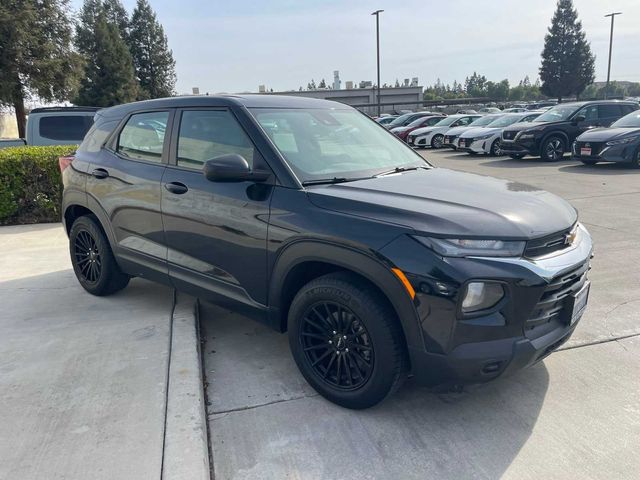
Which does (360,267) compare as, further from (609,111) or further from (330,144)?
(609,111)

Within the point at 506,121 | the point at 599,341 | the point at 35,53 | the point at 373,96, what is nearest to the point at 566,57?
the point at 373,96

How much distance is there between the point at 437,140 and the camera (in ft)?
74.3

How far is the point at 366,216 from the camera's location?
110 inches

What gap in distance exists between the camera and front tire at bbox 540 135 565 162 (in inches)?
606

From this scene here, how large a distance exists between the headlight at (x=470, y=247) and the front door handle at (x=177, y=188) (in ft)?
6.09

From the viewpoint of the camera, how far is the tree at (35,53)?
18219 mm

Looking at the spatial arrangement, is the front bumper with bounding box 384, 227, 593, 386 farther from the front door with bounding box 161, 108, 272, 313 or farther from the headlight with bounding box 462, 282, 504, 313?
the front door with bounding box 161, 108, 272, 313

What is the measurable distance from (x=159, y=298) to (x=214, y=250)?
1575 millimetres

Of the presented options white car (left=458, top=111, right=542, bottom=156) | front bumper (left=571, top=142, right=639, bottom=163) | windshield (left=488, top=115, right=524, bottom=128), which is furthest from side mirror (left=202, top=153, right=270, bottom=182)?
windshield (left=488, top=115, right=524, bottom=128)

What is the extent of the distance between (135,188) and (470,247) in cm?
272

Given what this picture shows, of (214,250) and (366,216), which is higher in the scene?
(366,216)

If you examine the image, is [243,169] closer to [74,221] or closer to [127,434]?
[127,434]

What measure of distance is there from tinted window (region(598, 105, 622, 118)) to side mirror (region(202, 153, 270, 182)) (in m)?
15.5

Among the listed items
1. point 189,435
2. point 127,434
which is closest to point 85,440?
point 127,434
